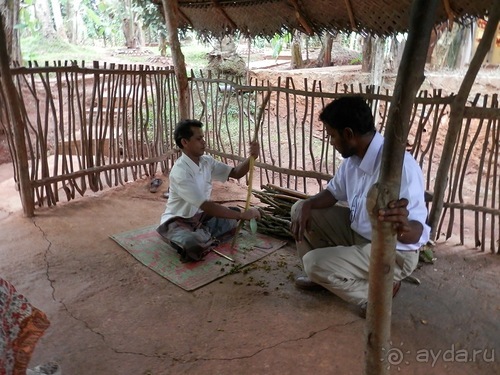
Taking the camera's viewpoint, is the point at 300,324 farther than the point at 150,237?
No

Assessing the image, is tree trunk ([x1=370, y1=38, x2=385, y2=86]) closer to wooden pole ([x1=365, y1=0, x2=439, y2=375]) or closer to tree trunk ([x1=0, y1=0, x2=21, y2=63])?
tree trunk ([x1=0, y1=0, x2=21, y2=63])

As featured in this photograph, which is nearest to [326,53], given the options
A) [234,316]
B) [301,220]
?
[301,220]

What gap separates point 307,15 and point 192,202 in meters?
2.01

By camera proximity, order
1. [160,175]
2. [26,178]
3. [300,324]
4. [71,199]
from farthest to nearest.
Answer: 1. [160,175]
2. [71,199]
3. [26,178]
4. [300,324]

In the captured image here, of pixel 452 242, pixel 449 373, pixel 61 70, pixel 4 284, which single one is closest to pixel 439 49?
pixel 452 242

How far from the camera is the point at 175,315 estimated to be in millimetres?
2629

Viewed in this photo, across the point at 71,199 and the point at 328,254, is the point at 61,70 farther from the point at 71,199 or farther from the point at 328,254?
the point at 328,254

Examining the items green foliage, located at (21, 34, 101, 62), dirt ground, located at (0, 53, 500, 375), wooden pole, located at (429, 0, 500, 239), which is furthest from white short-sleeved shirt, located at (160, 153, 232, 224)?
green foliage, located at (21, 34, 101, 62)

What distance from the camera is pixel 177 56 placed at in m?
5.06

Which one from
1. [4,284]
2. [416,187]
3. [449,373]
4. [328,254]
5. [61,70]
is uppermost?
[61,70]

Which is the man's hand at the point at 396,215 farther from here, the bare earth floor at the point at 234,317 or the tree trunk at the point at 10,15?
the tree trunk at the point at 10,15

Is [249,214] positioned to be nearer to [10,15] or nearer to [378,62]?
[10,15]

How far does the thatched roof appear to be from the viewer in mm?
2982

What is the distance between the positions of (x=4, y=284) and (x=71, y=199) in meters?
3.11
